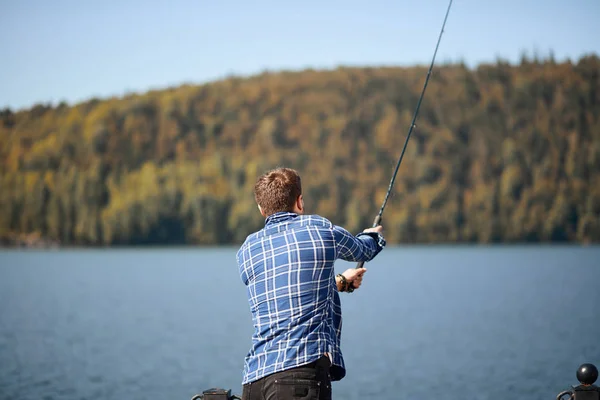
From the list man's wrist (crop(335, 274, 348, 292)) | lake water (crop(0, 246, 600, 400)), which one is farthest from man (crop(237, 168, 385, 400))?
lake water (crop(0, 246, 600, 400))

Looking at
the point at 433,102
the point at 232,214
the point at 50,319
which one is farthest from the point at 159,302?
the point at 433,102

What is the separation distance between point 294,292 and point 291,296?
2cm

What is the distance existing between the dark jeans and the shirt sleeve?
50 centimetres

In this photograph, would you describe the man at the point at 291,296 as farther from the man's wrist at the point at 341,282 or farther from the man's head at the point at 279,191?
the man's wrist at the point at 341,282

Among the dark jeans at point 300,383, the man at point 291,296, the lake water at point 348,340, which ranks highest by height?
the man at point 291,296

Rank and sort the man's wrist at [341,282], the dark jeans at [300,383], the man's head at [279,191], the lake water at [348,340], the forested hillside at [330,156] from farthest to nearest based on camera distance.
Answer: the forested hillside at [330,156] < the lake water at [348,340] < the man's wrist at [341,282] < the man's head at [279,191] < the dark jeans at [300,383]

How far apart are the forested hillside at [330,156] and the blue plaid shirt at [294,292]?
112 metres

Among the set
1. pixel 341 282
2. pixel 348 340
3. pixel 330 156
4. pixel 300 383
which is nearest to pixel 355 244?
pixel 341 282

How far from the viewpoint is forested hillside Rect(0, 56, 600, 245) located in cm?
14100

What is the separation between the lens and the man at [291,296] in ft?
12.9

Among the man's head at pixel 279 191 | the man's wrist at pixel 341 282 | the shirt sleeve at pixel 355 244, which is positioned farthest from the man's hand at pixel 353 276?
the man's head at pixel 279 191

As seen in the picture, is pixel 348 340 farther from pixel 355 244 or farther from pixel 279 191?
pixel 279 191

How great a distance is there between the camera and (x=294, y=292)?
13.1ft

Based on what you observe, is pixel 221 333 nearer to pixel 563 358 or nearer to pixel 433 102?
pixel 563 358
